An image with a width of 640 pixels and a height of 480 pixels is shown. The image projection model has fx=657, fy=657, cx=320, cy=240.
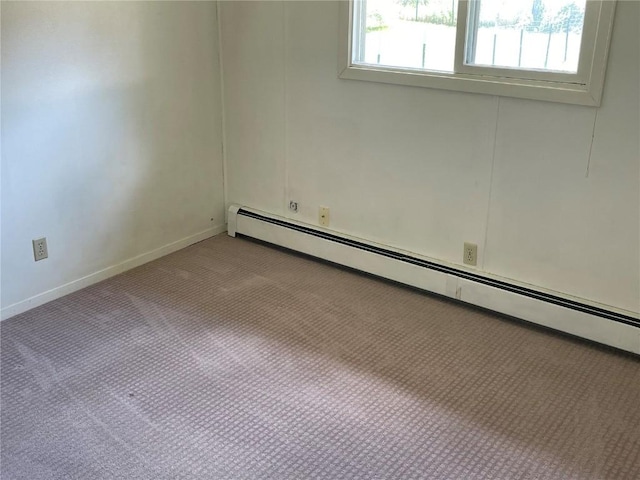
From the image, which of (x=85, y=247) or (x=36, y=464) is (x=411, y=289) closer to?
(x=85, y=247)

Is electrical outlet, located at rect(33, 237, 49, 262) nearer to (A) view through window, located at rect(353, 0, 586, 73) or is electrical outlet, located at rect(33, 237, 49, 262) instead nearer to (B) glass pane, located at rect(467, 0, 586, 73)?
(A) view through window, located at rect(353, 0, 586, 73)

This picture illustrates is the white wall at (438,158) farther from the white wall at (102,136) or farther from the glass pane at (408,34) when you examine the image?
the white wall at (102,136)

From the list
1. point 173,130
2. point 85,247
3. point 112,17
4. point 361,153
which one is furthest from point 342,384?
point 112,17

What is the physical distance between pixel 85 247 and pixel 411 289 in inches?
64.4

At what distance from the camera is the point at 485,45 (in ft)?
9.16

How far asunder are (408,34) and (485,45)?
0.38 metres

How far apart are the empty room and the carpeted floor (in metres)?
0.01

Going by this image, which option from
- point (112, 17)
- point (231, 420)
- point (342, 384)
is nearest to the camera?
point (231, 420)

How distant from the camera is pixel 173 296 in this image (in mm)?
3207

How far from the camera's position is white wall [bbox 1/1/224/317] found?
112 inches

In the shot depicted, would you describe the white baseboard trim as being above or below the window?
below

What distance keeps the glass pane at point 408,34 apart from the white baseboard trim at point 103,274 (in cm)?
140

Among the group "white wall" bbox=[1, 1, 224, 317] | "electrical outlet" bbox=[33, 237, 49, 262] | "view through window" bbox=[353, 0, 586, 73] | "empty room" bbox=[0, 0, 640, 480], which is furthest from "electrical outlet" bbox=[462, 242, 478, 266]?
"electrical outlet" bbox=[33, 237, 49, 262]

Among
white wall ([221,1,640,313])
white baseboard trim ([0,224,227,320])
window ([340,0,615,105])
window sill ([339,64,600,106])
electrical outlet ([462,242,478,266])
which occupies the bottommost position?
white baseboard trim ([0,224,227,320])
